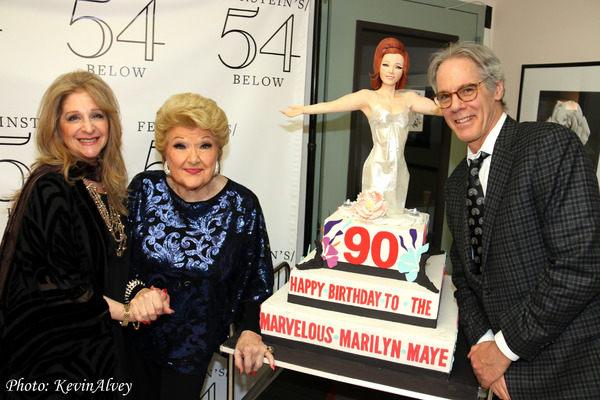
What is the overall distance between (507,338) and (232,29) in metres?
1.81

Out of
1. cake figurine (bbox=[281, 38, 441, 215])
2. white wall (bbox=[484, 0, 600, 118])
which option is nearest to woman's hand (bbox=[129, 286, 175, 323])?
cake figurine (bbox=[281, 38, 441, 215])

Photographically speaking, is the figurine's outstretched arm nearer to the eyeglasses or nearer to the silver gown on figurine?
the silver gown on figurine

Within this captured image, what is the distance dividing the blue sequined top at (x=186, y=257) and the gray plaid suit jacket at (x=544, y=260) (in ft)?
2.75

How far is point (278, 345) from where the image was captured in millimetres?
1652

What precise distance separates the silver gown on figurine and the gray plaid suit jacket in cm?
51

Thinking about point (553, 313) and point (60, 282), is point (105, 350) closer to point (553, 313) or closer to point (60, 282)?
point (60, 282)

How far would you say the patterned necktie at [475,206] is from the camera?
4.82 feet

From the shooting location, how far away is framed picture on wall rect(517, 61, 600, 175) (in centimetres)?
259

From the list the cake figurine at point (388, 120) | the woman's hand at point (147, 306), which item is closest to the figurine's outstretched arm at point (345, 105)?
the cake figurine at point (388, 120)

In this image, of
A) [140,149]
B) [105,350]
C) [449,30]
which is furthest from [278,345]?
[449,30]

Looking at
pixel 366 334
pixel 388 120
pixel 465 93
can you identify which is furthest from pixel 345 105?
pixel 366 334

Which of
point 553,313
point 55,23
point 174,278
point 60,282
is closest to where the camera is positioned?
point 553,313

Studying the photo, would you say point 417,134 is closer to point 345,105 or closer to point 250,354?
point 345,105

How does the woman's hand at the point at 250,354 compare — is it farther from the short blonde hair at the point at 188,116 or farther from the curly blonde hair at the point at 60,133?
the short blonde hair at the point at 188,116
